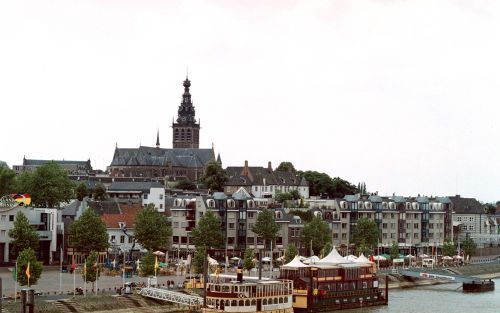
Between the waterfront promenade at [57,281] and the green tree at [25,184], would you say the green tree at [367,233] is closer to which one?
the waterfront promenade at [57,281]

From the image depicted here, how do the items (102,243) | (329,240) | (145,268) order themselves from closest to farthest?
(145,268) < (102,243) < (329,240)

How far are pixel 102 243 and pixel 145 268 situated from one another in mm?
19493

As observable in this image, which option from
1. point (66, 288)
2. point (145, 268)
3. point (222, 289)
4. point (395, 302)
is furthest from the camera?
point (395, 302)

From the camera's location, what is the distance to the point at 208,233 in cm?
13938

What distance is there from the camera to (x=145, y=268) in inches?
4112

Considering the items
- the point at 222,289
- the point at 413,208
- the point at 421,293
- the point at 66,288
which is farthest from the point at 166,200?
the point at 222,289

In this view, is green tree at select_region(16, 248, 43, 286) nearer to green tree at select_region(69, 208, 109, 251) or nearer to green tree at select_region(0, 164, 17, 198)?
green tree at select_region(69, 208, 109, 251)

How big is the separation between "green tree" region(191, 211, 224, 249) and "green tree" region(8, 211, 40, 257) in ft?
94.6

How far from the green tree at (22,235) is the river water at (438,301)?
1531 inches

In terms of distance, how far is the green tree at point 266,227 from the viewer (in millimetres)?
149250

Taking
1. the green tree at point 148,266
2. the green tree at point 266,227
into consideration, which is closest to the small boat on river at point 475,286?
the green tree at point 266,227

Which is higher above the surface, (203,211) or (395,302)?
(203,211)

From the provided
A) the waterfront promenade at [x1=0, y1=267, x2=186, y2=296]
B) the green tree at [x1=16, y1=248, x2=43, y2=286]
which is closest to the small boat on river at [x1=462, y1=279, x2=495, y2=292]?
the waterfront promenade at [x1=0, y1=267, x2=186, y2=296]

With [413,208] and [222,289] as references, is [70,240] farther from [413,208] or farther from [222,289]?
[413,208]
